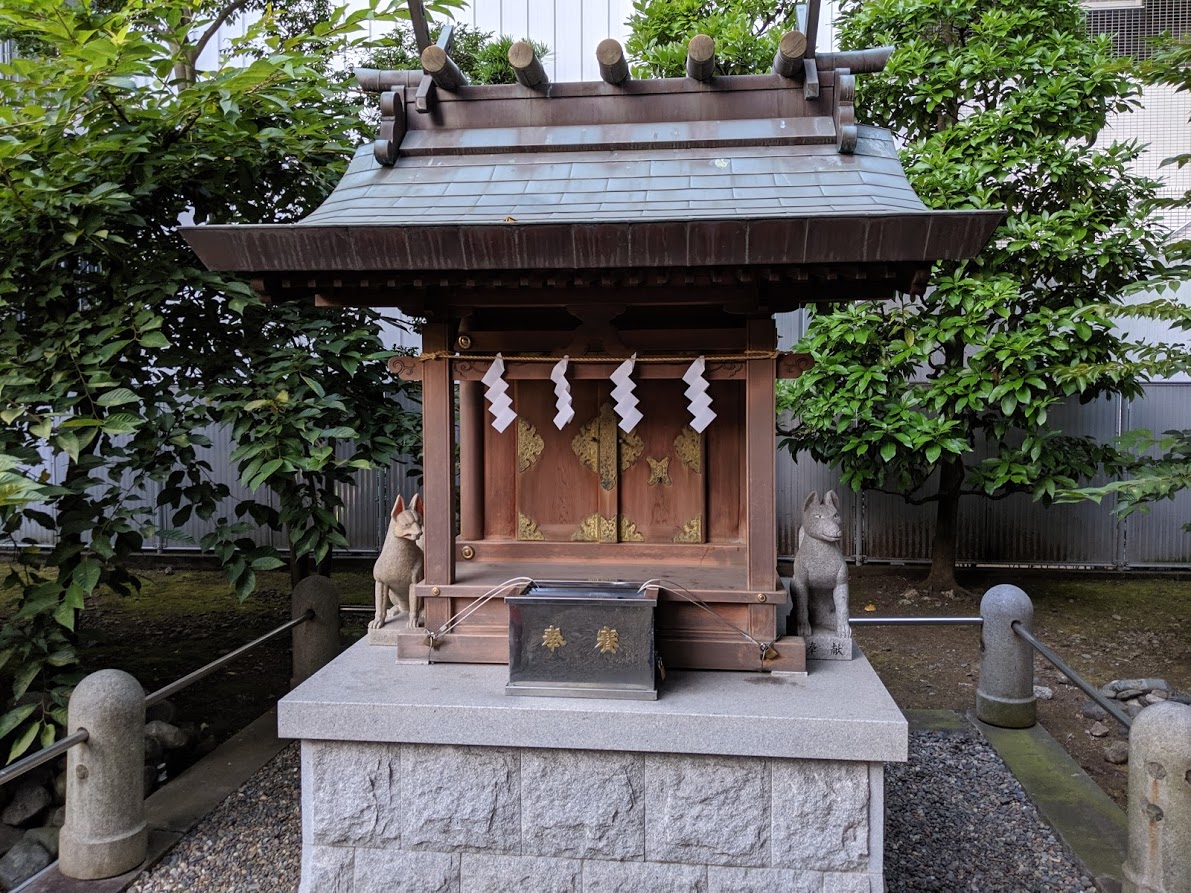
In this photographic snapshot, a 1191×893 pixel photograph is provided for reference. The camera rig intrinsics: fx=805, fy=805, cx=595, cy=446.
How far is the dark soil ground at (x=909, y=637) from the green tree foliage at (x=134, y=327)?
150 centimetres

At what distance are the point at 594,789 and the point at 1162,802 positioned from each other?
256 centimetres

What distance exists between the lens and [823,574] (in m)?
4.19

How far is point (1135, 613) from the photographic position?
9156 mm

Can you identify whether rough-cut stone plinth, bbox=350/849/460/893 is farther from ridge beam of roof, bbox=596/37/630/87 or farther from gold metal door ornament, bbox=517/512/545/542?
ridge beam of roof, bbox=596/37/630/87

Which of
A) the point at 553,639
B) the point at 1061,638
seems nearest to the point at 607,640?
the point at 553,639

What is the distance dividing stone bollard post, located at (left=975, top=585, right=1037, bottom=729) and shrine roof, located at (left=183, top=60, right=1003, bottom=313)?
2.97m

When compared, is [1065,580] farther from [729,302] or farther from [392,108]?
[392,108]

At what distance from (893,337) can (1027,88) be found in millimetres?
2660

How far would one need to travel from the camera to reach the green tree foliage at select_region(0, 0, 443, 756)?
14.8 feet

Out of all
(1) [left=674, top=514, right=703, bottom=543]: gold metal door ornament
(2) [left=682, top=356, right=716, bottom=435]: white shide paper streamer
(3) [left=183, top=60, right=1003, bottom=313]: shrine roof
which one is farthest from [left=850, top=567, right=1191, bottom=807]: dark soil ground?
(3) [left=183, top=60, right=1003, bottom=313]: shrine roof

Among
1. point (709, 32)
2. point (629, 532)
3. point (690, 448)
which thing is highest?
point (709, 32)

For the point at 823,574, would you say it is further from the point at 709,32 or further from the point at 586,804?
the point at 709,32

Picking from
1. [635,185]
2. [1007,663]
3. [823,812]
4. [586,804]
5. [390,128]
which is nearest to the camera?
[823,812]

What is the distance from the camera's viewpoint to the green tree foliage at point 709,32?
8211 millimetres
